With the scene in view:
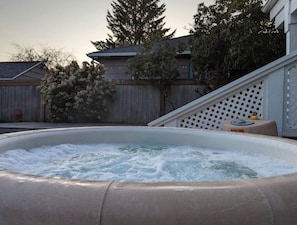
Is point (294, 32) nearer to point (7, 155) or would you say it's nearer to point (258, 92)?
point (258, 92)

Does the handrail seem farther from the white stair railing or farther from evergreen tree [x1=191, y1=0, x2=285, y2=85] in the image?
evergreen tree [x1=191, y1=0, x2=285, y2=85]

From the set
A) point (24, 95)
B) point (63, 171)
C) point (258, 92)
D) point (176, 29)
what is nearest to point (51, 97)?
point (24, 95)

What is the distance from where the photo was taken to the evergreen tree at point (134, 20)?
2775 centimetres

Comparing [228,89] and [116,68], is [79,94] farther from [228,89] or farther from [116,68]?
[228,89]

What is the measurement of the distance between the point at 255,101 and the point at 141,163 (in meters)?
3.72

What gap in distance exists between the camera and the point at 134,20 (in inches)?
1109

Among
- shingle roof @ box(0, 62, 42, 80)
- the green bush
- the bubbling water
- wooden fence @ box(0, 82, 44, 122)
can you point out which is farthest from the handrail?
shingle roof @ box(0, 62, 42, 80)

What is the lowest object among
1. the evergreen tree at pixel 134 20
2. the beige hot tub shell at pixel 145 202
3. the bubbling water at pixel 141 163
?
the bubbling water at pixel 141 163

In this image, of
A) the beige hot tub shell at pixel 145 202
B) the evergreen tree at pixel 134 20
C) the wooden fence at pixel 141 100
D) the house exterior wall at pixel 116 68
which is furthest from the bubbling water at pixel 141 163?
the evergreen tree at pixel 134 20

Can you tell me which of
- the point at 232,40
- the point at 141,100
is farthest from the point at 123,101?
the point at 232,40

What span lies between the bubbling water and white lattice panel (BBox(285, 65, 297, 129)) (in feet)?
8.12

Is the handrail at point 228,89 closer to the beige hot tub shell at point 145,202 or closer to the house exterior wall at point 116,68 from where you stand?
the beige hot tub shell at point 145,202

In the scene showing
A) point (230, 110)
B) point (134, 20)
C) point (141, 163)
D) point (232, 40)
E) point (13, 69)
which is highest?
point (134, 20)

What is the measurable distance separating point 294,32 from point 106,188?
6.75 metres
